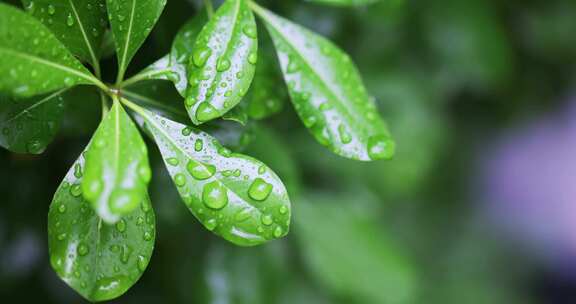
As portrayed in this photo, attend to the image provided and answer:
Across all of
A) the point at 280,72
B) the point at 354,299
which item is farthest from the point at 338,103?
the point at 354,299

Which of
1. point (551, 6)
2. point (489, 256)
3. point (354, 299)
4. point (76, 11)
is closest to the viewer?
point (76, 11)

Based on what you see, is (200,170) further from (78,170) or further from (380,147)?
(380,147)

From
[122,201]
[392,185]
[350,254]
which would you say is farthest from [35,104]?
[392,185]

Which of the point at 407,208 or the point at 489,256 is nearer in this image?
the point at 407,208

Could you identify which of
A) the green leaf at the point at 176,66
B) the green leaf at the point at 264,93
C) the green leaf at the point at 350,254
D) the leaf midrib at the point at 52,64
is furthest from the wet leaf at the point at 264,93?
the green leaf at the point at 350,254

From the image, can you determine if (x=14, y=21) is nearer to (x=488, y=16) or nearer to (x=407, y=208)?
(x=488, y=16)

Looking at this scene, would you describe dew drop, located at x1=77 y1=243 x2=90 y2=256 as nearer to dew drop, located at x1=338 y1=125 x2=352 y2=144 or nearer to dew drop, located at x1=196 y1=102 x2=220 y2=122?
dew drop, located at x1=196 y1=102 x2=220 y2=122

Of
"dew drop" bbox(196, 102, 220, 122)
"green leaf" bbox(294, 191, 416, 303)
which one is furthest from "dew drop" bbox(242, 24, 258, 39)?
"green leaf" bbox(294, 191, 416, 303)

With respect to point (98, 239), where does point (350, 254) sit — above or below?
below
